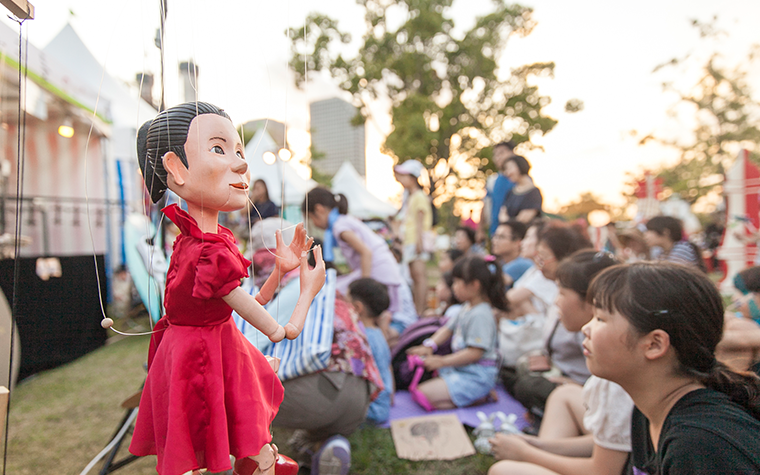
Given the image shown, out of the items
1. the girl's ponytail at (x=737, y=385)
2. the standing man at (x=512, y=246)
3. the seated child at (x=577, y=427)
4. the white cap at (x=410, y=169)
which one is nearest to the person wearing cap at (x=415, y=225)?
the white cap at (x=410, y=169)

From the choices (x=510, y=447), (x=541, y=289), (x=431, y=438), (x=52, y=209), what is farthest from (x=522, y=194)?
(x=52, y=209)

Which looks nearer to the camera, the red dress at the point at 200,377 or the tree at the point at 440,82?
the red dress at the point at 200,377

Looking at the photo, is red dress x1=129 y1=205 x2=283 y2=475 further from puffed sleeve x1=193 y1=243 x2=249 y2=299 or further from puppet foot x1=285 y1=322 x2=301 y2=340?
puppet foot x1=285 y1=322 x2=301 y2=340

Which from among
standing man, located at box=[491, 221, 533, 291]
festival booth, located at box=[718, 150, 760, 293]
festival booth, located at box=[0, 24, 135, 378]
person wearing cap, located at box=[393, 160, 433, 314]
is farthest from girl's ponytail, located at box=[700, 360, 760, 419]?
festival booth, located at box=[718, 150, 760, 293]

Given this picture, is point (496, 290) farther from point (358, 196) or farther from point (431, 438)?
point (358, 196)

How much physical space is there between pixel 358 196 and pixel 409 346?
30.7 feet

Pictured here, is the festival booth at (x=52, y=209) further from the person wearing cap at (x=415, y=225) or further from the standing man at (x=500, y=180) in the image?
the standing man at (x=500, y=180)

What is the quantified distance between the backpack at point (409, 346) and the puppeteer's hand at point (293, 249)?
2367 millimetres

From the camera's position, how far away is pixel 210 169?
0.85 metres

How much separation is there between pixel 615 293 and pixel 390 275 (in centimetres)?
227

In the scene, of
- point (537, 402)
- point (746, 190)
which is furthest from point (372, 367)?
point (746, 190)

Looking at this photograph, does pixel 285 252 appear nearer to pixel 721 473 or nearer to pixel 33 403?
pixel 721 473

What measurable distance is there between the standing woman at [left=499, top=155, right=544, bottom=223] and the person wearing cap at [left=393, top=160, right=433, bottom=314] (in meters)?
0.96

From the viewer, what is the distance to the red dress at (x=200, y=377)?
80 centimetres
